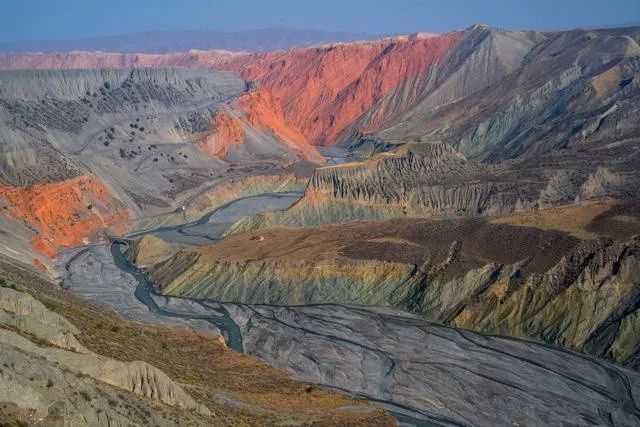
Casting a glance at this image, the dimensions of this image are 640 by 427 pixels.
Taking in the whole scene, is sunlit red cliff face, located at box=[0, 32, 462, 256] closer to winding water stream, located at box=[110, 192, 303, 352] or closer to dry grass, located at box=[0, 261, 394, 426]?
winding water stream, located at box=[110, 192, 303, 352]

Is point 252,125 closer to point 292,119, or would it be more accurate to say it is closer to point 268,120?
point 268,120

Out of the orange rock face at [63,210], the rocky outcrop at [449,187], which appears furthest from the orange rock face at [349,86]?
the orange rock face at [63,210]

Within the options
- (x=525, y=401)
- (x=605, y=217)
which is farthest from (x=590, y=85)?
(x=525, y=401)

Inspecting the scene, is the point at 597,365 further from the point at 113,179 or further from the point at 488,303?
the point at 113,179

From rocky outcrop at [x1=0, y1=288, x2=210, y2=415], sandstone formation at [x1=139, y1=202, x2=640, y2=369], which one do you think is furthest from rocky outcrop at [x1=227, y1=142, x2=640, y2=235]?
rocky outcrop at [x1=0, y1=288, x2=210, y2=415]

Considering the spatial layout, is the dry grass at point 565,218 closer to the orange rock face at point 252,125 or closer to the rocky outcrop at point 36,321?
the rocky outcrop at point 36,321

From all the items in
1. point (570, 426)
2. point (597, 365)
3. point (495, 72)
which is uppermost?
point (495, 72)
